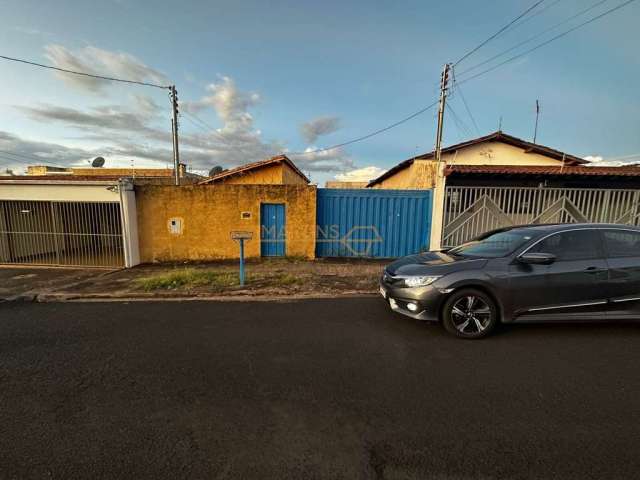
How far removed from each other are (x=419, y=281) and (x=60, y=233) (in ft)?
36.5

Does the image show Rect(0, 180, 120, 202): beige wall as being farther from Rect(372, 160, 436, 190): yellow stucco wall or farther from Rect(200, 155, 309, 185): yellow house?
Rect(372, 160, 436, 190): yellow stucco wall

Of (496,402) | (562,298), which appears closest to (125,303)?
(496,402)

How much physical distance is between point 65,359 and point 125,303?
2.29 meters

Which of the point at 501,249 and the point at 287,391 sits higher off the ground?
the point at 501,249

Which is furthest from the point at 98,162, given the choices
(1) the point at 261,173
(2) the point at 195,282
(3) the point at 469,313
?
(3) the point at 469,313

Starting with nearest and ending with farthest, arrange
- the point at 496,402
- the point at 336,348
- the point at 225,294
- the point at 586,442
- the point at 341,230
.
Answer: the point at 586,442 < the point at 496,402 < the point at 336,348 < the point at 225,294 < the point at 341,230

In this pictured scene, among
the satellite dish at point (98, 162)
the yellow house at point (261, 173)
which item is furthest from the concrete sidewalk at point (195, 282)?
the satellite dish at point (98, 162)

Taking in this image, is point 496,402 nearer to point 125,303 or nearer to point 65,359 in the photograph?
point 65,359

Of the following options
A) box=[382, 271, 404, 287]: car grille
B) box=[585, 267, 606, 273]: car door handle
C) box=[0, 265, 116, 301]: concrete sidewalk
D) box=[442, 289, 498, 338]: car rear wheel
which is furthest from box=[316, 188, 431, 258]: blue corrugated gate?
box=[0, 265, 116, 301]: concrete sidewalk

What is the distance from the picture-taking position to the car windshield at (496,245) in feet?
13.3

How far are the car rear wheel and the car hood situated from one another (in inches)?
12.7

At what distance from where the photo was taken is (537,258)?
12.0ft

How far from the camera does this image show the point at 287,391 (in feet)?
8.88

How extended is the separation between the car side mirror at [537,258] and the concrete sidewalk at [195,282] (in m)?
2.87
